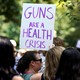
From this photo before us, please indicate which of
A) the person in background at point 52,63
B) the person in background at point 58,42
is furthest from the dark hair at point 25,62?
the person in background at point 58,42

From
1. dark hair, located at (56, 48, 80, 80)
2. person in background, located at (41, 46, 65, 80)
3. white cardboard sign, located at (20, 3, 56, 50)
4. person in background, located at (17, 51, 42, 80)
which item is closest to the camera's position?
dark hair, located at (56, 48, 80, 80)

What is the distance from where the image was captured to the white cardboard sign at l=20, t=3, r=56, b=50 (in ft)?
26.1

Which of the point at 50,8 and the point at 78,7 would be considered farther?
the point at 78,7

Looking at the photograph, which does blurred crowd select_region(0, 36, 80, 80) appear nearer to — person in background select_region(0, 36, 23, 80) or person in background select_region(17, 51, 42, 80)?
person in background select_region(0, 36, 23, 80)

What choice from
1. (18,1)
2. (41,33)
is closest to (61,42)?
(41,33)

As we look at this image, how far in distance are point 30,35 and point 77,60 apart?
3.12m

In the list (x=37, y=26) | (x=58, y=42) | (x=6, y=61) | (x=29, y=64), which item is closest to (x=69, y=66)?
(x=6, y=61)

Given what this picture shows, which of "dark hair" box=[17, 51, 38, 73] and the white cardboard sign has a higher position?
the white cardboard sign

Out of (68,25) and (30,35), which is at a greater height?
(30,35)

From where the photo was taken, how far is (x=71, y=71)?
4980mm

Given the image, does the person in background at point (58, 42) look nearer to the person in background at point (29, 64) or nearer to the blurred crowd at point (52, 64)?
the person in background at point (29, 64)

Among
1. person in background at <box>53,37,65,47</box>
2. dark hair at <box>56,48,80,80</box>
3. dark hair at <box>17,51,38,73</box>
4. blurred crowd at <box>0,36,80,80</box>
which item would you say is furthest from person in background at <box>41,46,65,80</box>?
person in background at <box>53,37,65,47</box>

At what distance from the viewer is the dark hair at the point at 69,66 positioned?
4973 mm

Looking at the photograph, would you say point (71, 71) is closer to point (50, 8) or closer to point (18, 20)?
point (50, 8)
